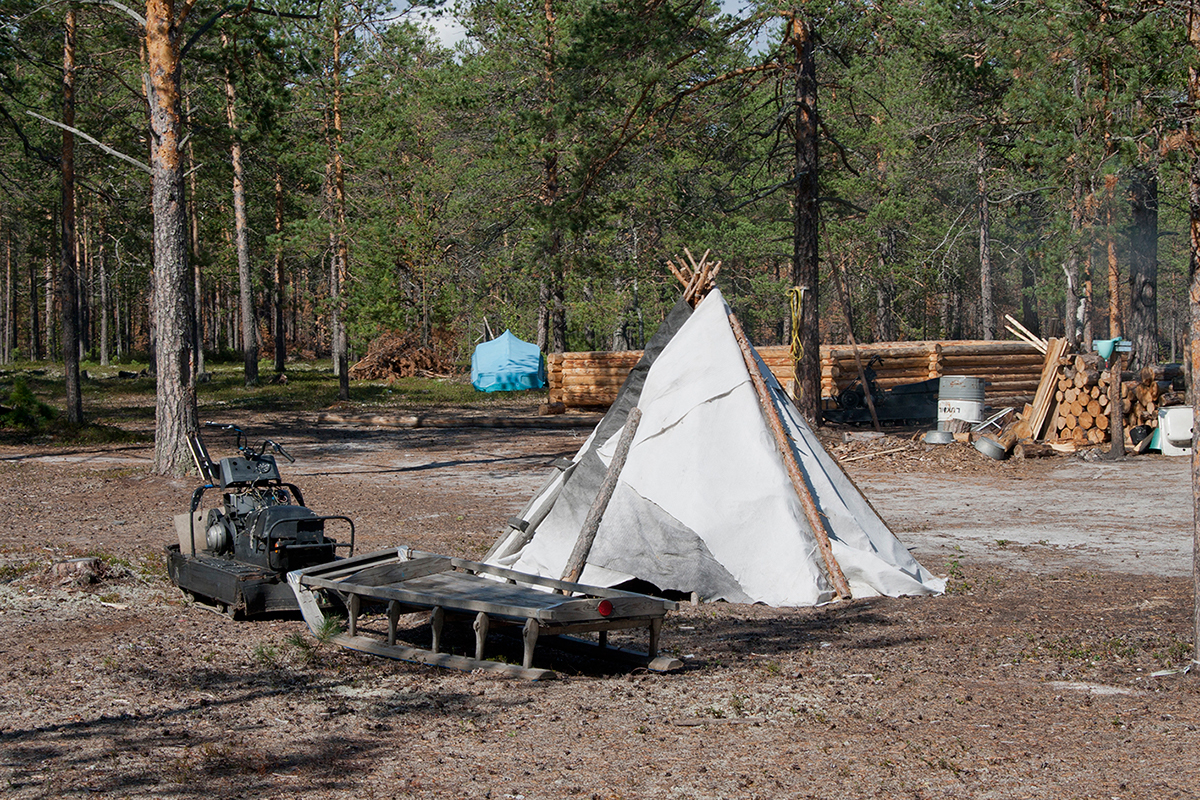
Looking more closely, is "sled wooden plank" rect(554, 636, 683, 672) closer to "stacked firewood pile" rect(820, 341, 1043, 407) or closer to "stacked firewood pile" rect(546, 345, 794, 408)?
"stacked firewood pile" rect(820, 341, 1043, 407)

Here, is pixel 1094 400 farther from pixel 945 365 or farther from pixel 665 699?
pixel 665 699

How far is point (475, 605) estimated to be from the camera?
618 centimetres

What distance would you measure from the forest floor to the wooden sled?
0.46 feet

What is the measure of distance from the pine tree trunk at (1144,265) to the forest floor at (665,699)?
15.0 meters

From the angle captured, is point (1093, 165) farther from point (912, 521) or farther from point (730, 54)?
point (730, 54)

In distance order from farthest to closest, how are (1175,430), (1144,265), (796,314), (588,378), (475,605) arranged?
(588,378) < (1144,265) < (1175,430) < (796,314) < (475,605)

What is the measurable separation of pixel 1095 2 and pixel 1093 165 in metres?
1.97

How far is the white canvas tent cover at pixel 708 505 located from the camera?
8.53 metres

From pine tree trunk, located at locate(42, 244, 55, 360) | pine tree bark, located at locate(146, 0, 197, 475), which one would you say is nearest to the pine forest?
pine tree bark, located at locate(146, 0, 197, 475)

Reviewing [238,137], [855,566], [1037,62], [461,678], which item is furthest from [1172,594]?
[238,137]

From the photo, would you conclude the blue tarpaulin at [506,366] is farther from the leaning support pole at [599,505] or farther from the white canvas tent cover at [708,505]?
the leaning support pole at [599,505]

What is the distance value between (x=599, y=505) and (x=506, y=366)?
25331mm

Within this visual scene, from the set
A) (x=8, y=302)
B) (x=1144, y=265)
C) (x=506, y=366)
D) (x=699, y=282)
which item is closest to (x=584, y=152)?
(x=699, y=282)

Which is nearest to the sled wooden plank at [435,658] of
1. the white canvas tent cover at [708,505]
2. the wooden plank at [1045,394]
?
the white canvas tent cover at [708,505]
